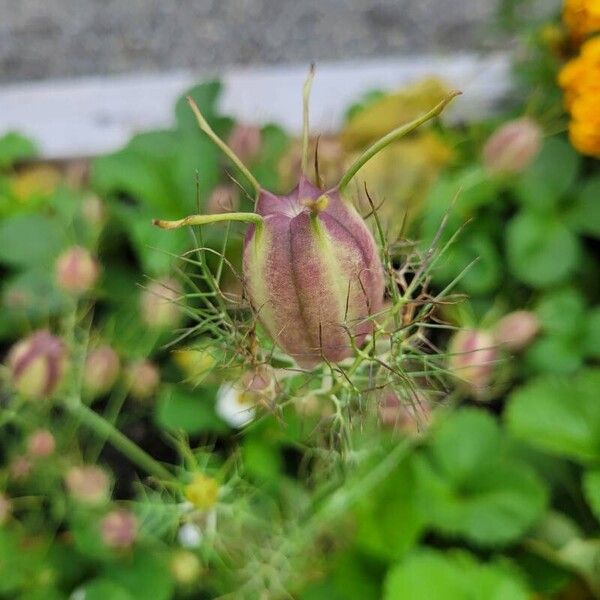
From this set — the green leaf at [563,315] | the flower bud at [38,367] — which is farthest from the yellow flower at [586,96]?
the flower bud at [38,367]

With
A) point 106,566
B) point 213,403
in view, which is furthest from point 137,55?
point 106,566

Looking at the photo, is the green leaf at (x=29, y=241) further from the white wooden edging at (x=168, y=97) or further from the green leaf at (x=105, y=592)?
the green leaf at (x=105, y=592)

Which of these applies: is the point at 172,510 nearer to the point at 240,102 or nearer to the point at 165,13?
the point at 240,102

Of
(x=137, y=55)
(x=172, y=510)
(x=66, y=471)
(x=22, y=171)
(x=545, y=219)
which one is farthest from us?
(x=137, y=55)

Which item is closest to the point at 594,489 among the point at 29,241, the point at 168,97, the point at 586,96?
the point at 586,96

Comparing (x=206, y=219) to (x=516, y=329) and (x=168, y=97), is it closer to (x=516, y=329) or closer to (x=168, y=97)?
(x=516, y=329)
